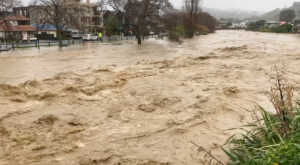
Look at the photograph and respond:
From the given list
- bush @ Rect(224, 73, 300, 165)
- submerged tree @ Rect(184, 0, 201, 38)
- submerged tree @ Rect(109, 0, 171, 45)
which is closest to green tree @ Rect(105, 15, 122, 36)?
submerged tree @ Rect(109, 0, 171, 45)

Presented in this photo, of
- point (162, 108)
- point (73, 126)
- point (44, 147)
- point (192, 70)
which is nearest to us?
point (44, 147)

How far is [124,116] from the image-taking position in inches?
281

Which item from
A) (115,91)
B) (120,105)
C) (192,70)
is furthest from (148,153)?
(192,70)

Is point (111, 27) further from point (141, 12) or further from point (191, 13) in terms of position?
point (191, 13)

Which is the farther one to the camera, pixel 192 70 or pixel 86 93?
pixel 192 70

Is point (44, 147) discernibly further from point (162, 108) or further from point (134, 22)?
point (134, 22)

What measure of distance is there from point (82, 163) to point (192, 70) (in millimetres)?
9961

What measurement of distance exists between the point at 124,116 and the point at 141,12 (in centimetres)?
2941

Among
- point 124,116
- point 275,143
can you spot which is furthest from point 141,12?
point 275,143

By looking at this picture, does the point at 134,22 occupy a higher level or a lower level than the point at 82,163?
higher

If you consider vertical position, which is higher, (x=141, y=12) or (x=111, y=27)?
(x=141, y=12)

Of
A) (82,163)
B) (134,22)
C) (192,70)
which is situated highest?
(134,22)

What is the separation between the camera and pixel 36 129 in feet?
20.9

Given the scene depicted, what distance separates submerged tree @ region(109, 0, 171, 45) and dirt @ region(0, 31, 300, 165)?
23877mm
